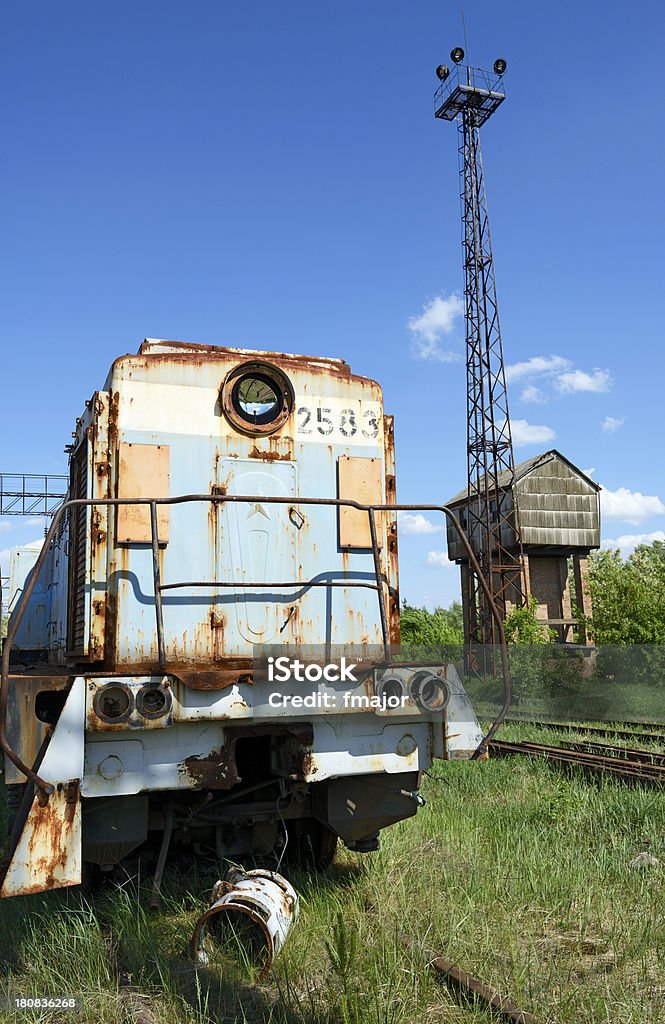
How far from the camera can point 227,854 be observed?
506 cm

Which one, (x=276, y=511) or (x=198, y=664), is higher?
(x=276, y=511)

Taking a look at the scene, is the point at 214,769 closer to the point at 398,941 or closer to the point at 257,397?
the point at 398,941

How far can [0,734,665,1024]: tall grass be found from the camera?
3457mm

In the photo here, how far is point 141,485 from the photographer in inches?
190

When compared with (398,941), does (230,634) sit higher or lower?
higher

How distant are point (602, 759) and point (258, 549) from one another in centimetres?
686

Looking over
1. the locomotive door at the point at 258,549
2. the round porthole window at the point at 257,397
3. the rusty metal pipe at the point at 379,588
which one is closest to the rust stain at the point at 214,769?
the locomotive door at the point at 258,549

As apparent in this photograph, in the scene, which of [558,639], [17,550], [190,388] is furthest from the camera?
[558,639]

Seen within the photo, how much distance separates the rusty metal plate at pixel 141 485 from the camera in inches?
186

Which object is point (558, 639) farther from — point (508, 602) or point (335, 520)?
point (335, 520)

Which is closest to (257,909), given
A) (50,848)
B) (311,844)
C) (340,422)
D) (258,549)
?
(50,848)

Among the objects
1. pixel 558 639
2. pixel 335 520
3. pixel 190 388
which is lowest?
pixel 558 639

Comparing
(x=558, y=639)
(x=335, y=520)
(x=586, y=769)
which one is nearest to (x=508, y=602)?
(x=558, y=639)

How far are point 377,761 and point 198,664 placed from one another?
1205 millimetres
